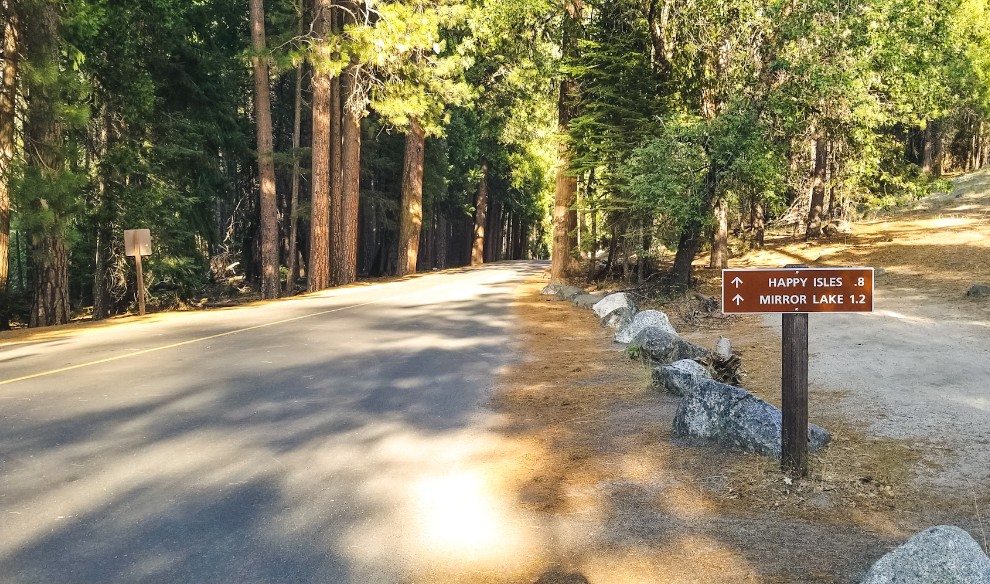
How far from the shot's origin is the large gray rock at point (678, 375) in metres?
8.19

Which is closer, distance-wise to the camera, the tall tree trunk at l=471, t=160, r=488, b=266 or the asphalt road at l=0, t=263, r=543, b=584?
the asphalt road at l=0, t=263, r=543, b=584

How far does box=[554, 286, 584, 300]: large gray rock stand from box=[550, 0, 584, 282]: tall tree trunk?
6.68ft

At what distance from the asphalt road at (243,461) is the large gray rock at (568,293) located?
746 cm

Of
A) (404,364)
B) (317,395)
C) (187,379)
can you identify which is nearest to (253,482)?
(317,395)

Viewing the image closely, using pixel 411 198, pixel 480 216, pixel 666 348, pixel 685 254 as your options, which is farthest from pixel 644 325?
pixel 480 216

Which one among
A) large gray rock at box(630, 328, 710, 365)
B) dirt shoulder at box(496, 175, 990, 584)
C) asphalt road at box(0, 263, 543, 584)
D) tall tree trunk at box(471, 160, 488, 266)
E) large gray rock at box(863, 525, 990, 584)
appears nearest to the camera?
large gray rock at box(863, 525, 990, 584)

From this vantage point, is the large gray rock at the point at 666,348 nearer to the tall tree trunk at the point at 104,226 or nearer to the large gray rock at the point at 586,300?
the large gray rock at the point at 586,300

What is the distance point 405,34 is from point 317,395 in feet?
45.1

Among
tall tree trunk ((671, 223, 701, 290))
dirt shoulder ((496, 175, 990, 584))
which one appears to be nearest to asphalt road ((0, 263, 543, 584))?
dirt shoulder ((496, 175, 990, 584))

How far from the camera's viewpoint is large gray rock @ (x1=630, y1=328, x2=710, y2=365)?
9961 millimetres

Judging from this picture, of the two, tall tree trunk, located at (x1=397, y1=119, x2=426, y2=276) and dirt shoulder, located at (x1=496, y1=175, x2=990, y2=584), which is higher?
tall tree trunk, located at (x1=397, y1=119, x2=426, y2=276)

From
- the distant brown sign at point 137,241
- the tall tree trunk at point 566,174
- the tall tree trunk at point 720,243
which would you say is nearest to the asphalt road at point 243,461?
the distant brown sign at point 137,241

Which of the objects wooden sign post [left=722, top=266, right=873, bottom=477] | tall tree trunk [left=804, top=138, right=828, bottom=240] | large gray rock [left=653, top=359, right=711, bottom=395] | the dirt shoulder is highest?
tall tree trunk [left=804, top=138, right=828, bottom=240]

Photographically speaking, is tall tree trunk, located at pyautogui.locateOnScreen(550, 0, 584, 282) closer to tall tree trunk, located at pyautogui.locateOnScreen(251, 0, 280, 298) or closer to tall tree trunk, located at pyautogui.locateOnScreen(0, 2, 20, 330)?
tall tree trunk, located at pyautogui.locateOnScreen(251, 0, 280, 298)
